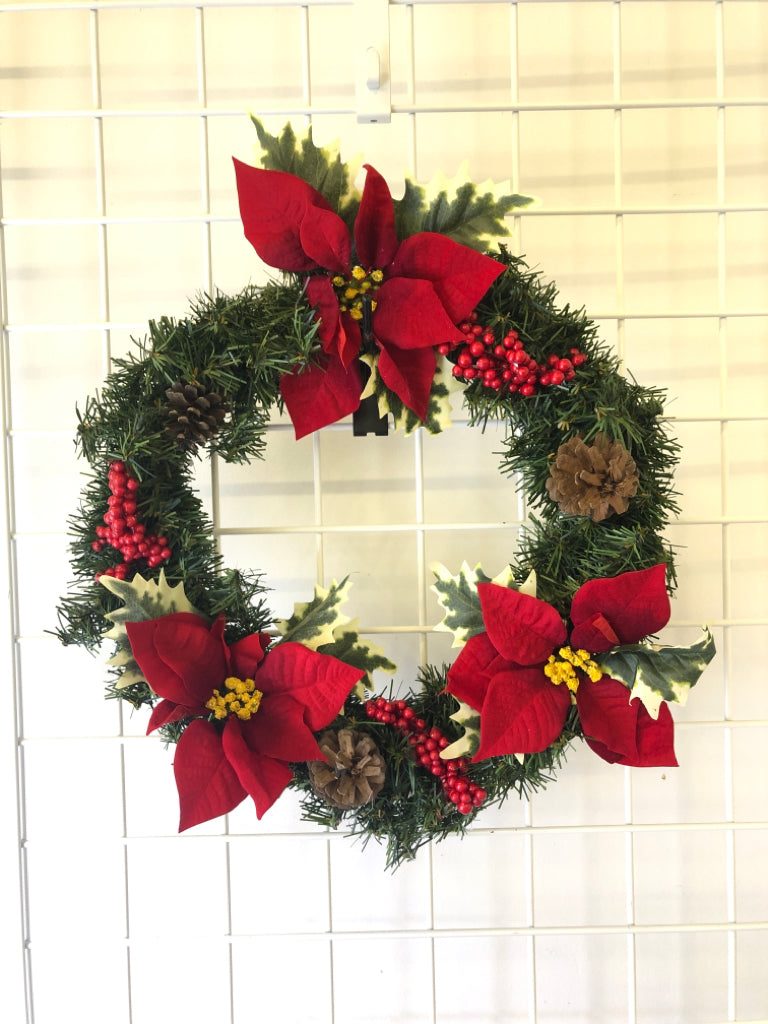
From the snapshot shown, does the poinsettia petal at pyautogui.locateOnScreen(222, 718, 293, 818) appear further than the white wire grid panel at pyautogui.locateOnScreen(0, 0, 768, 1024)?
No

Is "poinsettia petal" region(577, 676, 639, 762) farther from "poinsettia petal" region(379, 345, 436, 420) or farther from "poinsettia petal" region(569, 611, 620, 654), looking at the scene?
"poinsettia petal" region(379, 345, 436, 420)

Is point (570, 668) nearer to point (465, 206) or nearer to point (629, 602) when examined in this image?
point (629, 602)

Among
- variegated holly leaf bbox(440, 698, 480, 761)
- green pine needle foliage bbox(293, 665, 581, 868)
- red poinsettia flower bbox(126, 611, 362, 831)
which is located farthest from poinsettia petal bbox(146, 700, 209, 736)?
variegated holly leaf bbox(440, 698, 480, 761)

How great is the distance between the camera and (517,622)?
21.4 inches

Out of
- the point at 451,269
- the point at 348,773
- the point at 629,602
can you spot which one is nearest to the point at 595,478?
the point at 629,602

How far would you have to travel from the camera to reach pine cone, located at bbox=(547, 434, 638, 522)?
1.76 ft

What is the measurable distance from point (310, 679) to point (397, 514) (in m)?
0.21

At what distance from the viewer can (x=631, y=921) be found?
682 millimetres

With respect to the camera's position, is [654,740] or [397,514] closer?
[654,740]

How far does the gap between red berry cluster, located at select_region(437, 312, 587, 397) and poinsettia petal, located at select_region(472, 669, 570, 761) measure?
24 centimetres

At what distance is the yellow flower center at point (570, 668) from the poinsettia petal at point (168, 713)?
0.94ft

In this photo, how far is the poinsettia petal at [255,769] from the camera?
53 cm

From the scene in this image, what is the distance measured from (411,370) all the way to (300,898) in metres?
0.55

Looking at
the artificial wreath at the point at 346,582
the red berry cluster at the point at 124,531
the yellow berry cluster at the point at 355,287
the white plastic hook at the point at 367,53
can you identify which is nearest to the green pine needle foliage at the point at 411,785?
the artificial wreath at the point at 346,582
